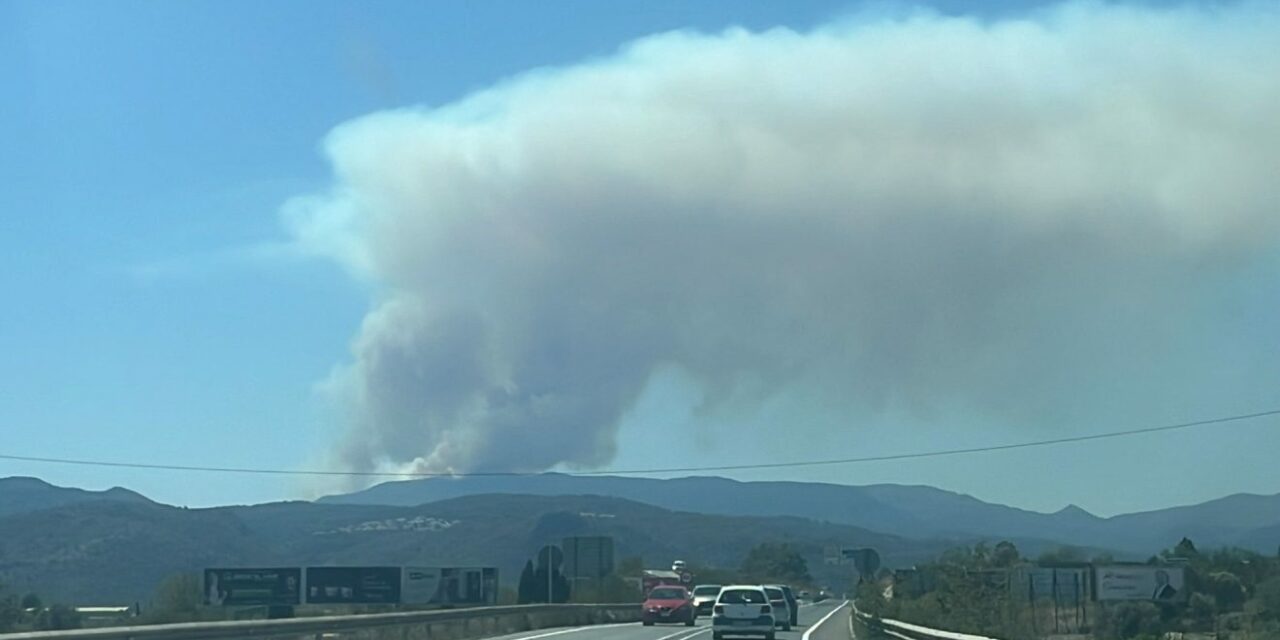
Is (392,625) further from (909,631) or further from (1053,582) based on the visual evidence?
(1053,582)

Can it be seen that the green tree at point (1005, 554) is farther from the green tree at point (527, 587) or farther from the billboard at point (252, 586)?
the billboard at point (252, 586)

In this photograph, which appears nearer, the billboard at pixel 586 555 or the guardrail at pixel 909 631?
the guardrail at pixel 909 631

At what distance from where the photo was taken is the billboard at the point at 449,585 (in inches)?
2963

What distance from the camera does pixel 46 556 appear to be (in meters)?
113

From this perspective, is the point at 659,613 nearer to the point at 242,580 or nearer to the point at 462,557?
the point at 242,580

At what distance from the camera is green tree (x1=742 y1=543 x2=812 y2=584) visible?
168 metres

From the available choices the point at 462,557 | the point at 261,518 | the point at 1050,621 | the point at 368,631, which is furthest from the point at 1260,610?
the point at 261,518

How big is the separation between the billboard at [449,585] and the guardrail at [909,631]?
2581 cm

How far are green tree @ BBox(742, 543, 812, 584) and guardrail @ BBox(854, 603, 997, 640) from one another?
11180cm

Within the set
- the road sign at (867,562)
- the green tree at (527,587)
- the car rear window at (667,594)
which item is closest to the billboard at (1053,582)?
the car rear window at (667,594)

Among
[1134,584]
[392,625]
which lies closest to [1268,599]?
[1134,584]

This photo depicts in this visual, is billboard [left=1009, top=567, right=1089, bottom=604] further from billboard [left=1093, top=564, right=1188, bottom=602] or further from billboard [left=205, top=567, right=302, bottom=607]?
billboard [left=205, top=567, right=302, bottom=607]

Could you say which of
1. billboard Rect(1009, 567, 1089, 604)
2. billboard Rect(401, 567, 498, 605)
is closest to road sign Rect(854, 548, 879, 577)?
billboard Rect(401, 567, 498, 605)

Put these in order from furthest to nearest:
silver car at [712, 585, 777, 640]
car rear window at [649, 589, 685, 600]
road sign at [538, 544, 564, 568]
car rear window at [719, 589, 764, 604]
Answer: road sign at [538, 544, 564, 568], car rear window at [649, 589, 685, 600], car rear window at [719, 589, 764, 604], silver car at [712, 585, 777, 640]
